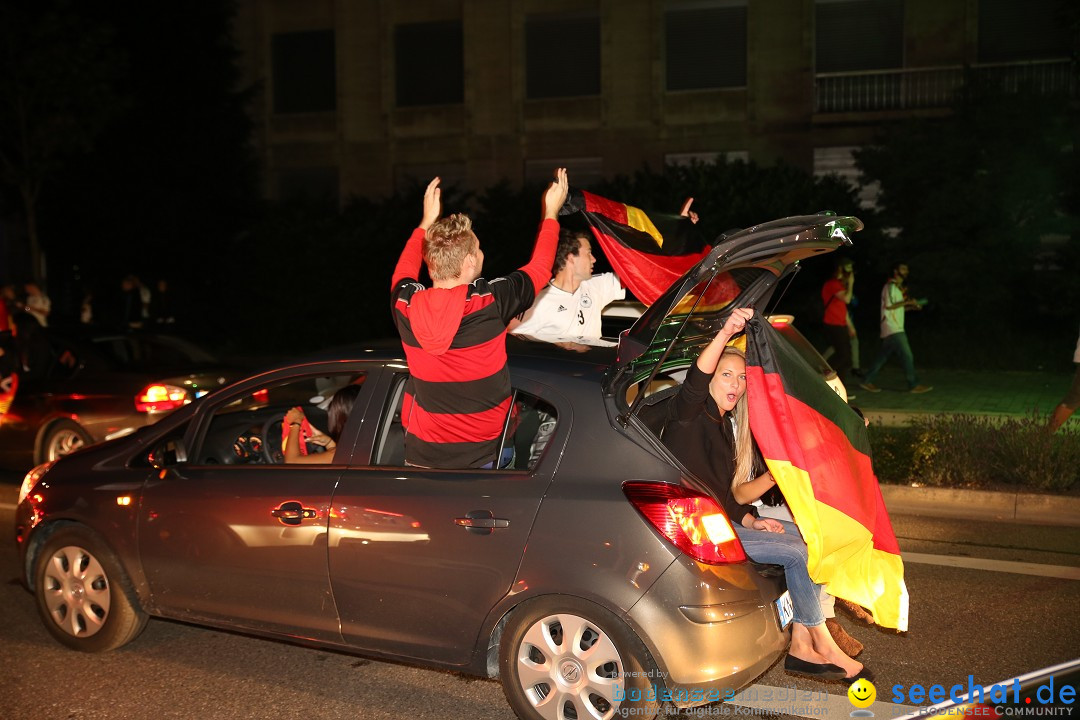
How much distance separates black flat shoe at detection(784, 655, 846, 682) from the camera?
14.6ft

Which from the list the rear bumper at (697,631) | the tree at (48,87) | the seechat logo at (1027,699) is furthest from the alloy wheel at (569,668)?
the tree at (48,87)

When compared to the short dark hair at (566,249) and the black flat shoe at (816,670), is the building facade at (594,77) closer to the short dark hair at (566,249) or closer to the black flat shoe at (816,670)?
the short dark hair at (566,249)

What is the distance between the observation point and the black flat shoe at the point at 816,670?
445 cm

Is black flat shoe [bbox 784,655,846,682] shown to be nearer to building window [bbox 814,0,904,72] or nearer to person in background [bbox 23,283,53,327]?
person in background [bbox 23,283,53,327]

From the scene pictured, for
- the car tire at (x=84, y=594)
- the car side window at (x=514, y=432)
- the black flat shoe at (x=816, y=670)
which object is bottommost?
the black flat shoe at (x=816, y=670)

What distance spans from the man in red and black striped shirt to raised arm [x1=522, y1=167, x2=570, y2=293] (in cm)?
7

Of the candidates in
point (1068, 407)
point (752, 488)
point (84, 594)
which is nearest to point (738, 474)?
point (752, 488)

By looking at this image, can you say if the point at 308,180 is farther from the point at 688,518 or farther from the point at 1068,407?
the point at 688,518

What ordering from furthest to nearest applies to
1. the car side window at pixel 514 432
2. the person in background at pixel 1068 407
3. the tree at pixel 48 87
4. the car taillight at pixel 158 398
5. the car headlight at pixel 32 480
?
1. the tree at pixel 48 87
2. the person in background at pixel 1068 407
3. the car taillight at pixel 158 398
4. the car headlight at pixel 32 480
5. the car side window at pixel 514 432

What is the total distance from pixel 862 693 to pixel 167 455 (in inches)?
135

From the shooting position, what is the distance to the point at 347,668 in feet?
16.6

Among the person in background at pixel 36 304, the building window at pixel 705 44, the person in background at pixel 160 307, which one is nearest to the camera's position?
the person in background at pixel 36 304

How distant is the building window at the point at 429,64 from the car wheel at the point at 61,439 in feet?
81.0

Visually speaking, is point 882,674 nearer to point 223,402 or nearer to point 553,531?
point 553,531
